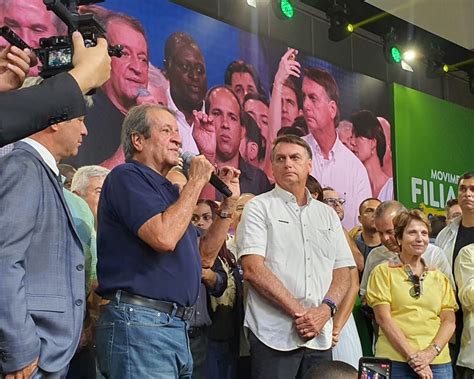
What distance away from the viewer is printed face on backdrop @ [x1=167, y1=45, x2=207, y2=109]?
149 inches

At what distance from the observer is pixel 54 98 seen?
966 mm

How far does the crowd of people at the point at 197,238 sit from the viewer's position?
60.7 inches

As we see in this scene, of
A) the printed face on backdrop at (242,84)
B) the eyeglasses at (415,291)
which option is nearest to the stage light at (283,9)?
the printed face on backdrop at (242,84)

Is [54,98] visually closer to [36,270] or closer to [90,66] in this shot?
[90,66]

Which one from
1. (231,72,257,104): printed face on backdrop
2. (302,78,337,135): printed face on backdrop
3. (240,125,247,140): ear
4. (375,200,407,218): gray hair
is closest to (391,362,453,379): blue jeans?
(375,200,407,218): gray hair

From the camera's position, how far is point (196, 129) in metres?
3.88

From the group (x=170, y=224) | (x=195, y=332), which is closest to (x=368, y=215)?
(x=195, y=332)

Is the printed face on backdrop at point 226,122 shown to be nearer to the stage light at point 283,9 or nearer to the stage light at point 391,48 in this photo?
the stage light at point 283,9

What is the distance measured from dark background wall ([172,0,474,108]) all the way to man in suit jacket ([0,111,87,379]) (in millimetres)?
2652

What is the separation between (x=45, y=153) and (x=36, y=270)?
1.11 ft

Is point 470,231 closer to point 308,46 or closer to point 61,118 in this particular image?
point 308,46

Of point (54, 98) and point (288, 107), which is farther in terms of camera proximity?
point (288, 107)

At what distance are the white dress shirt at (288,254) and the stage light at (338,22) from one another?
2.91m

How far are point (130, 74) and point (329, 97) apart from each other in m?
2.04
